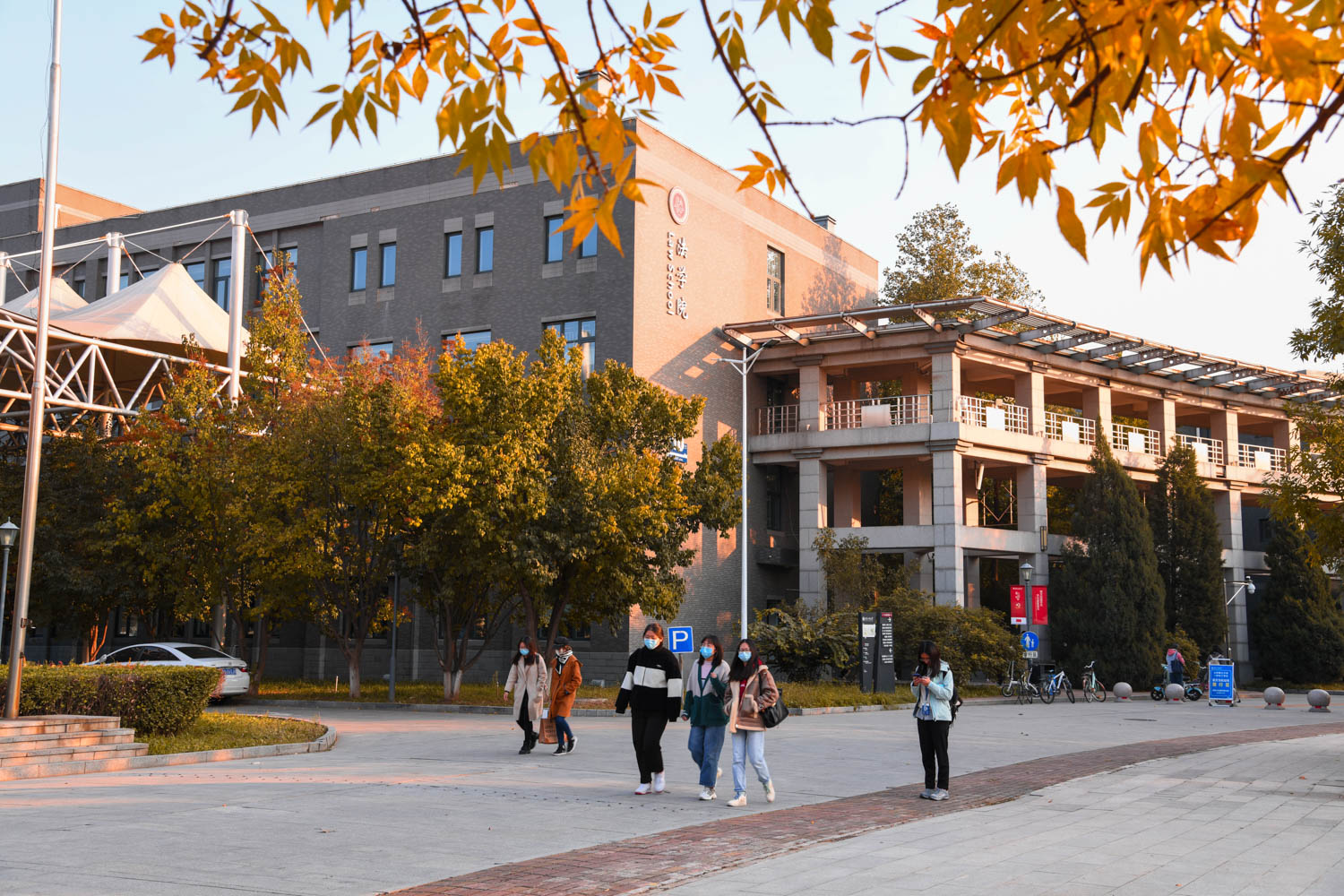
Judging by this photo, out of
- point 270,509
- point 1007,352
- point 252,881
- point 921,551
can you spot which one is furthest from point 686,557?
point 252,881

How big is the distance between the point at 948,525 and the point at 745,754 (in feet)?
90.4

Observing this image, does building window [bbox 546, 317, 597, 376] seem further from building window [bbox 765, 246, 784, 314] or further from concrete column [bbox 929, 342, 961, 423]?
concrete column [bbox 929, 342, 961, 423]

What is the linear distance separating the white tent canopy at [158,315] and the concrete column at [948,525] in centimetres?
2196

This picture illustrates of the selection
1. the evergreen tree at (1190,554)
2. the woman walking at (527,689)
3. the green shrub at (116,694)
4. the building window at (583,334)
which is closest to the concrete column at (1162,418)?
the evergreen tree at (1190,554)

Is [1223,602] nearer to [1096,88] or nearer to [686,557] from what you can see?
[686,557]

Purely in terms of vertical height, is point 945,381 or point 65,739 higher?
point 945,381

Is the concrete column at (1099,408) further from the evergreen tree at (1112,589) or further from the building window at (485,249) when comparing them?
the building window at (485,249)

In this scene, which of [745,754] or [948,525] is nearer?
[745,754]

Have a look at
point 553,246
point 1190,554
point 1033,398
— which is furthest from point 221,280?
point 1190,554

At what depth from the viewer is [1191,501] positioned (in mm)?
41562

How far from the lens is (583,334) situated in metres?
39.3

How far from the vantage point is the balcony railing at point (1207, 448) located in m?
45.5

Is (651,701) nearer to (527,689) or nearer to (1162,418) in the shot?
(527,689)

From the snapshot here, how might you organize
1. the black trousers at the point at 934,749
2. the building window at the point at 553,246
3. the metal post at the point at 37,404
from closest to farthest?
the black trousers at the point at 934,749
the metal post at the point at 37,404
the building window at the point at 553,246
